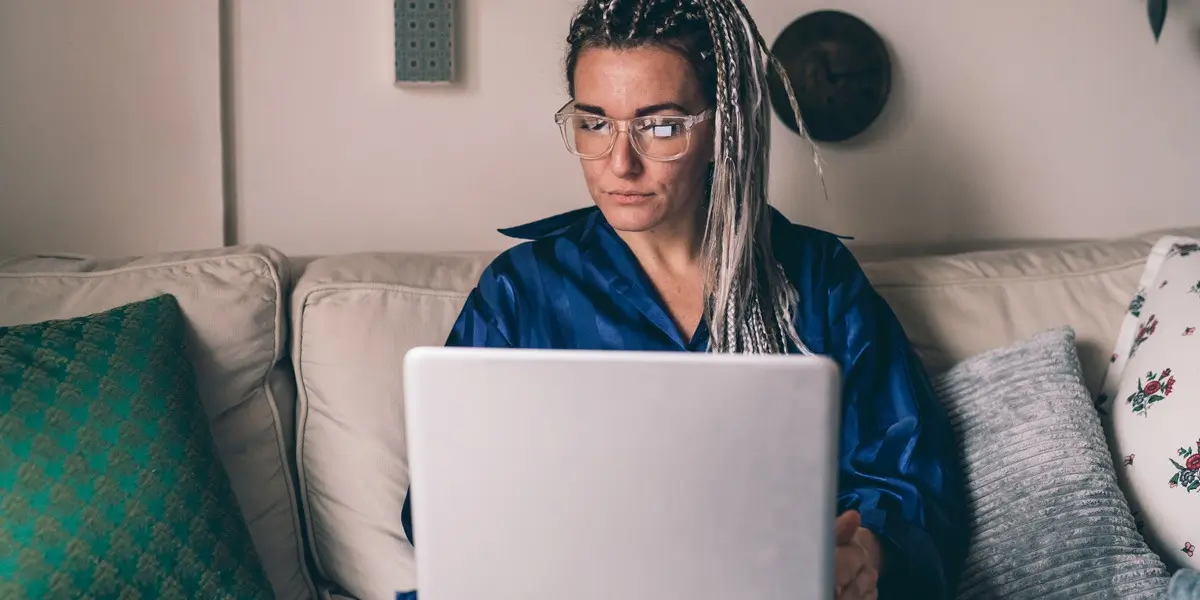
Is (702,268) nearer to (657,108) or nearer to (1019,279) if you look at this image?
(657,108)

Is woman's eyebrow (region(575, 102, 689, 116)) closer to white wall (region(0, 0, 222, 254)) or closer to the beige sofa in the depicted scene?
the beige sofa

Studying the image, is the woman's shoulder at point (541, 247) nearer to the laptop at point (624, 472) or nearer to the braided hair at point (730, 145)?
the braided hair at point (730, 145)

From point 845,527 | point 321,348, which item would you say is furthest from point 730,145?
point 321,348

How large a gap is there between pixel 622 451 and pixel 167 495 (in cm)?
70

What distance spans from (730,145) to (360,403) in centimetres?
62

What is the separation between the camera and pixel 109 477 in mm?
1115

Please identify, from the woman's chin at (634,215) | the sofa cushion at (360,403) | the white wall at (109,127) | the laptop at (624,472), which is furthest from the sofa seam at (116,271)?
the laptop at (624,472)

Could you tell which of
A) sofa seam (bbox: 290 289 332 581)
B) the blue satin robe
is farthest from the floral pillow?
sofa seam (bbox: 290 289 332 581)

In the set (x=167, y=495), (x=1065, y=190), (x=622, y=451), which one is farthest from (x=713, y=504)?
(x=1065, y=190)

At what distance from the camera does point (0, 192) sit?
5.42 feet

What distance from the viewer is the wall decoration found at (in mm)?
1720

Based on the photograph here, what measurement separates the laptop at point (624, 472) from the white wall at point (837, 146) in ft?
3.83

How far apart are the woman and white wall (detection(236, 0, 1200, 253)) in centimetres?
41

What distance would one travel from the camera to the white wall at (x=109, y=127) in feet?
5.38
